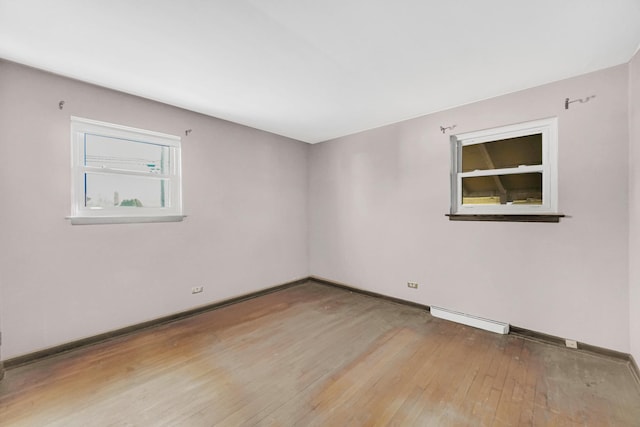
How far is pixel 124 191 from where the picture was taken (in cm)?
282

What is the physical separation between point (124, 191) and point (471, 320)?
13.2 ft

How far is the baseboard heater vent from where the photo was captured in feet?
8.82

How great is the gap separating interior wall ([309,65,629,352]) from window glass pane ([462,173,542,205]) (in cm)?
23

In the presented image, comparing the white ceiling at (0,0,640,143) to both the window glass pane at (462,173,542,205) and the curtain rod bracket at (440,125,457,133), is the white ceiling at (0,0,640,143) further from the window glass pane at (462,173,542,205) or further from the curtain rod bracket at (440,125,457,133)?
the window glass pane at (462,173,542,205)

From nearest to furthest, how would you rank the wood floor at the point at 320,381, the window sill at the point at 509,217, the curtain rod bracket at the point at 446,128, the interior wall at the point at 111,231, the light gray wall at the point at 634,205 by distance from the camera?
1. the wood floor at the point at 320,381
2. the light gray wall at the point at 634,205
3. the interior wall at the point at 111,231
4. the window sill at the point at 509,217
5. the curtain rod bracket at the point at 446,128

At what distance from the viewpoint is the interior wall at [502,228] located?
7.26 ft

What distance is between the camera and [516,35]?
5.84ft

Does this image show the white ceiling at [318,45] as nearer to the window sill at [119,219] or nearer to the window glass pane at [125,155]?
the window glass pane at [125,155]

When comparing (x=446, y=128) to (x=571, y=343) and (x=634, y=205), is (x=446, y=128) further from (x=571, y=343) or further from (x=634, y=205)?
(x=571, y=343)

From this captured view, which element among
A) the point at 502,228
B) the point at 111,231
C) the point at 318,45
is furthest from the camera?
the point at 502,228

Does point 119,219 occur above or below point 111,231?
above

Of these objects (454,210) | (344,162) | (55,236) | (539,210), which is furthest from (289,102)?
(539,210)

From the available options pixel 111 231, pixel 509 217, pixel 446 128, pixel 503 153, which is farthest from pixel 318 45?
pixel 111 231

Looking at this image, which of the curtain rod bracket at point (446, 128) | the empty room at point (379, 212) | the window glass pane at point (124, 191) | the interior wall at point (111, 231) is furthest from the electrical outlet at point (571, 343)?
the window glass pane at point (124, 191)
